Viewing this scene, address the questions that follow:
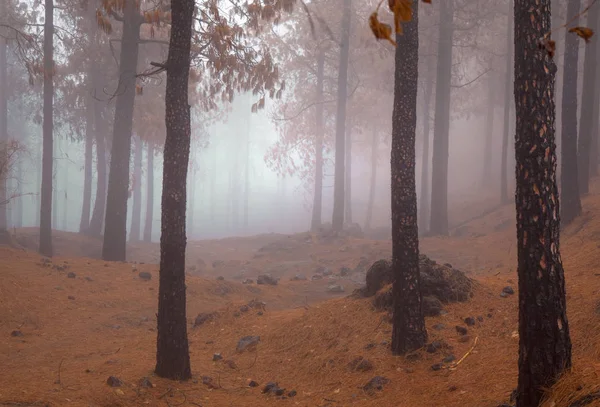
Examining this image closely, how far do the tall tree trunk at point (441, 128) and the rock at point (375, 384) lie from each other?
14266mm

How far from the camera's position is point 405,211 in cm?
738

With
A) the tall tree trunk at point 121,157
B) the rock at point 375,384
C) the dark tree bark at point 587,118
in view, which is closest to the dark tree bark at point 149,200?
the tall tree trunk at point 121,157

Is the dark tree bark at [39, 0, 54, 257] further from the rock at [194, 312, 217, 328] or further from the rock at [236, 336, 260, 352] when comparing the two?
the rock at [236, 336, 260, 352]

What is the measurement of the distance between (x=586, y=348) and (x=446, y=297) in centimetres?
286

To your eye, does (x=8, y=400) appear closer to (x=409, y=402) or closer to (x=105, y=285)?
(x=409, y=402)

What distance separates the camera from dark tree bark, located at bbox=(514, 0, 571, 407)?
4.54 m

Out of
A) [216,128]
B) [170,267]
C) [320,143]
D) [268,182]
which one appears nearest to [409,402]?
[170,267]

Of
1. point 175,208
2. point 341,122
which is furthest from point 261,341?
point 341,122

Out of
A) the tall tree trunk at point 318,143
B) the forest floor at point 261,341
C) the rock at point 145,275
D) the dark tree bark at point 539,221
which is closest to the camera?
the dark tree bark at point 539,221

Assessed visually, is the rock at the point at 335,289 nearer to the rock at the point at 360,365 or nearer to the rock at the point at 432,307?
the rock at the point at 432,307

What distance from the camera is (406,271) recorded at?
7289mm

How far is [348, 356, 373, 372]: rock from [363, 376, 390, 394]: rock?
0.40m

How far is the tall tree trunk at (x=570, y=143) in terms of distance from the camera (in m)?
13.7

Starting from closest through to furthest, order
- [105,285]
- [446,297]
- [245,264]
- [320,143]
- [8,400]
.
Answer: [8,400] < [446,297] < [105,285] < [245,264] < [320,143]
